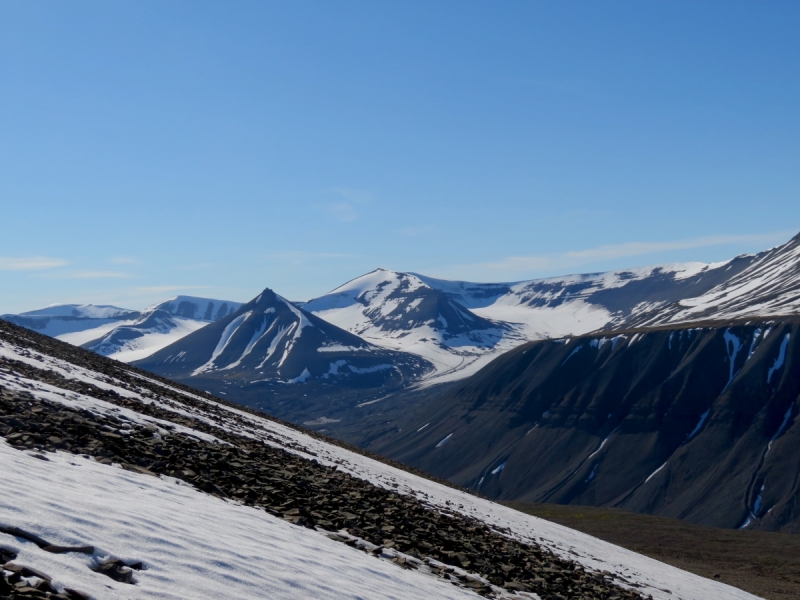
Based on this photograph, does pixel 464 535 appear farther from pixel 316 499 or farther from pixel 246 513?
pixel 246 513

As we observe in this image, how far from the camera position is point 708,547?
8031 cm

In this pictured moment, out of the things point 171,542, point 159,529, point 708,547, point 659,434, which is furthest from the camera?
point 659,434

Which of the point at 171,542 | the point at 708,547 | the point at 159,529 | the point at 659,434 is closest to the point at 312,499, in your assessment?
the point at 159,529

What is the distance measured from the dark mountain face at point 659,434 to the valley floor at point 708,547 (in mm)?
32061

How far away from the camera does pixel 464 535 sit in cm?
2517

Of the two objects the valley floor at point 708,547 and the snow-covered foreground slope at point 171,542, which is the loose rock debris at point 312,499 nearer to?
the snow-covered foreground slope at point 171,542

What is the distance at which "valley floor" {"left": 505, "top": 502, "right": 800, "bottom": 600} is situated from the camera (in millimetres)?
55594

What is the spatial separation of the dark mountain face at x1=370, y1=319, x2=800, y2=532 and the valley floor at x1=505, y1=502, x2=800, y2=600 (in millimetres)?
32061

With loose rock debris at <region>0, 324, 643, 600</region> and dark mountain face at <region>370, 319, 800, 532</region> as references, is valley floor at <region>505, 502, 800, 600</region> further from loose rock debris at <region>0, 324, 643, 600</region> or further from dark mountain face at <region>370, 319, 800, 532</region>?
dark mountain face at <region>370, 319, 800, 532</region>

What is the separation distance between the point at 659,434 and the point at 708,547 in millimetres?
83518

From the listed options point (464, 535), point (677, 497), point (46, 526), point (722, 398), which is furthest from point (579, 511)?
point (46, 526)

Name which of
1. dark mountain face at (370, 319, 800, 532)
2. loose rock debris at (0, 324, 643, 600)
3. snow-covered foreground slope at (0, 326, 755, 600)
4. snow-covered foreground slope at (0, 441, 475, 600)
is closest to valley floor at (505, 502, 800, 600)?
loose rock debris at (0, 324, 643, 600)

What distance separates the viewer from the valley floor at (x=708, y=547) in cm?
5559

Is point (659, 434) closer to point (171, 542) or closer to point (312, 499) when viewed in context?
point (312, 499)
